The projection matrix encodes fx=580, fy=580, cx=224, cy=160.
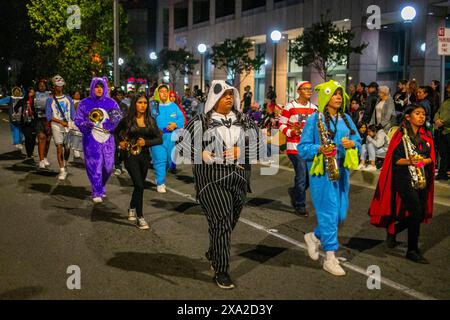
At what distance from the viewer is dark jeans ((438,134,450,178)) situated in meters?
11.4

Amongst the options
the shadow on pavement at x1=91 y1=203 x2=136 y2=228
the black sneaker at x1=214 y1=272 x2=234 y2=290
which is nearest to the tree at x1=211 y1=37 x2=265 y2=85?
the shadow on pavement at x1=91 y1=203 x2=136 y2=228

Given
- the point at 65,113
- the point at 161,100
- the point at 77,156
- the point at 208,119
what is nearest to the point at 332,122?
the point at 208,119

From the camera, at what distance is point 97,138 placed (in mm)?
9117

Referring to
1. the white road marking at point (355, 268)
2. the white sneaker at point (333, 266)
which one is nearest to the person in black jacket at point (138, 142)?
the white road marking at point (355, 268)

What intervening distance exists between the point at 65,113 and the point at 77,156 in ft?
12.1

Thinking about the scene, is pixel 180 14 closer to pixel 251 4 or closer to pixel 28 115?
pixel 251 4

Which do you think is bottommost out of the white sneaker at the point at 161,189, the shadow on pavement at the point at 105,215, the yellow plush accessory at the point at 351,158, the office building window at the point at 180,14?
the shadow on pavement at the point at 105,215

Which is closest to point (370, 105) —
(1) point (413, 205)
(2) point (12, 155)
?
(1) point (413, 205)

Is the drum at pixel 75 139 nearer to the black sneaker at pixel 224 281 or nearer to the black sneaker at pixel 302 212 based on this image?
the black sneaker at pixel 302 212

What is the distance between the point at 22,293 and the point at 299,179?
14.8 ft

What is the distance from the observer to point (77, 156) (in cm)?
1546

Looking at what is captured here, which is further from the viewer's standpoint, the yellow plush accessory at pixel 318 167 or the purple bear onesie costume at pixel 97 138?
the purple bear onesie costume at pixel 97 138

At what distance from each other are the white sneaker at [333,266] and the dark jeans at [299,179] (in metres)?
2.75

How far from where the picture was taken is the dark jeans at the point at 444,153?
11383mm
